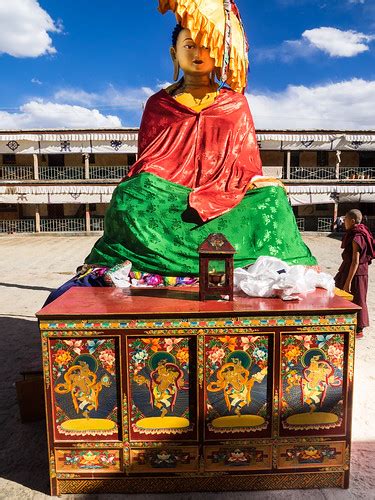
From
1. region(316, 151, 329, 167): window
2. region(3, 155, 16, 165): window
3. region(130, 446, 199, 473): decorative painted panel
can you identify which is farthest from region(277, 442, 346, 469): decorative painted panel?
region(3, 155, 16, 165): window

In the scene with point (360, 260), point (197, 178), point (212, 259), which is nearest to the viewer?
Answer: point (212, 259)

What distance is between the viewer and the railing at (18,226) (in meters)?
20.1

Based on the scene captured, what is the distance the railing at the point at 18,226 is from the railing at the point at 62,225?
0.52m

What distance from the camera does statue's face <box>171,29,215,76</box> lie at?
170 inches

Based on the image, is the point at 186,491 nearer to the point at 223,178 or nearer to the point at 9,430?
the point at 9,430

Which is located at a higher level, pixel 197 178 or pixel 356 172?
pixel 356 172

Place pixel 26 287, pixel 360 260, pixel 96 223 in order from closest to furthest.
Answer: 1. pixel 360 260
2. pixel 26 287
3. pixel 96 223

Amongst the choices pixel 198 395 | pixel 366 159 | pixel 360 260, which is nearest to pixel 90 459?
pixel 198 395

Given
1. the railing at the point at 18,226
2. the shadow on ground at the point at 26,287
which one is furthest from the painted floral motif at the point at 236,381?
the railing at the point at 18,226

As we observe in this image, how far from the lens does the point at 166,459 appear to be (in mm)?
2363

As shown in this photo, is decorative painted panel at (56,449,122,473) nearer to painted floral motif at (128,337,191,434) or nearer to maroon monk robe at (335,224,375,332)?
painted floral motif at (128,337,191,434)

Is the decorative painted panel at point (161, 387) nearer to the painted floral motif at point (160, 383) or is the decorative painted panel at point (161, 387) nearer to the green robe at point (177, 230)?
the painted floral motif at point (160, 383)

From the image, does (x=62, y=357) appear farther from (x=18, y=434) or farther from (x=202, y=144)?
(x=202, y=144)

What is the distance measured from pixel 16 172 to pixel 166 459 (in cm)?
2120
